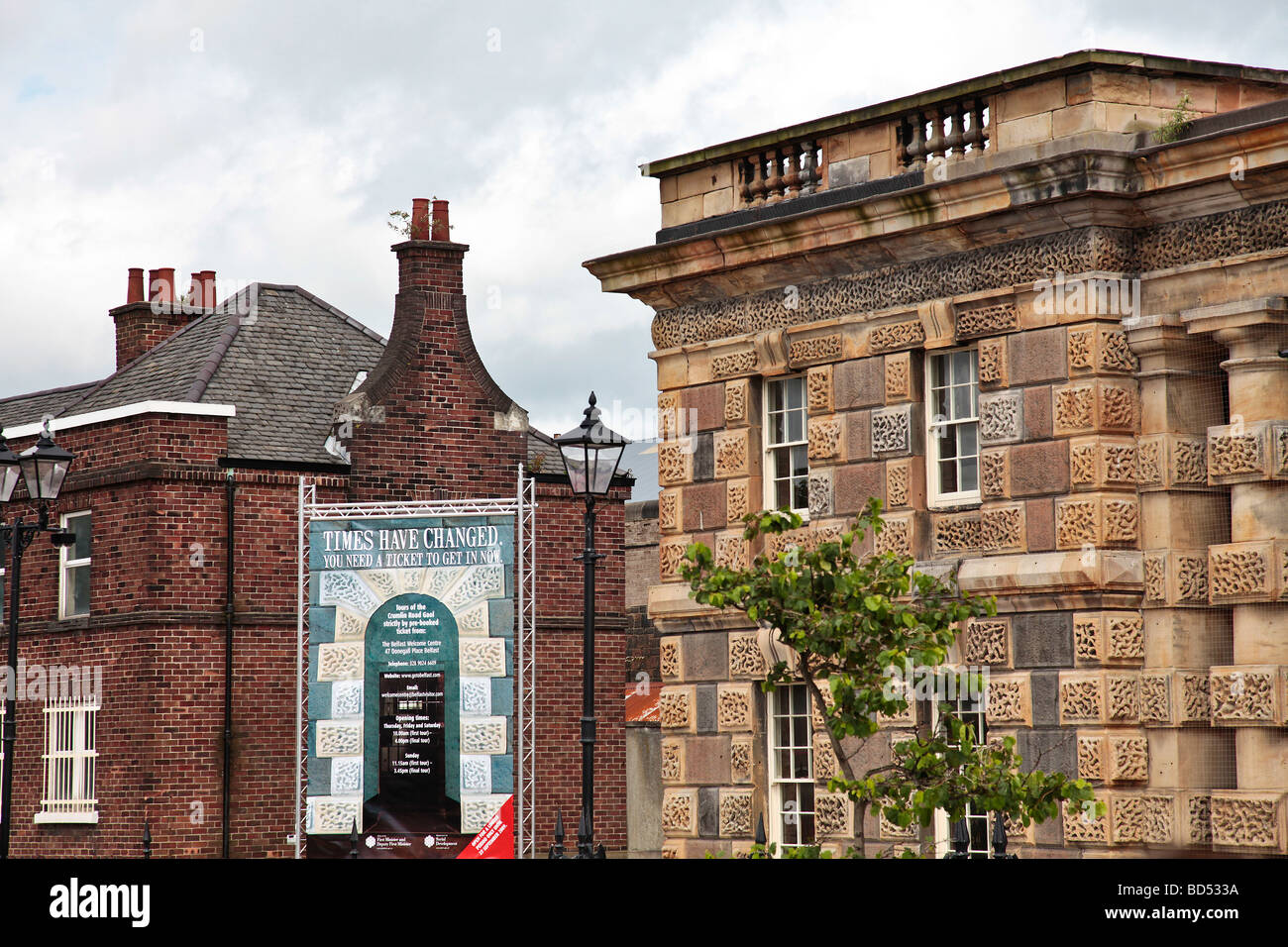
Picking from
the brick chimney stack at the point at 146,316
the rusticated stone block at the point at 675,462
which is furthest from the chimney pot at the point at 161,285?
the rusticated stone block at the point at 675,462

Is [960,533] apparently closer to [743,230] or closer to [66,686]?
[743,230]

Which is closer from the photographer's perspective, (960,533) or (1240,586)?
(1240,586)

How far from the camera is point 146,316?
116 feet

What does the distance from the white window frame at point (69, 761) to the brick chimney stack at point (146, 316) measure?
748 centimetres

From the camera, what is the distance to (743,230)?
64.4 ft

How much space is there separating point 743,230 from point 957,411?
2839mm

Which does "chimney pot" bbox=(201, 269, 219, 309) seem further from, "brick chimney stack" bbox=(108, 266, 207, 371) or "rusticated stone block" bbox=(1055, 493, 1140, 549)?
"rusticated stone block" bbox=(1055, 493, 1140, 549)

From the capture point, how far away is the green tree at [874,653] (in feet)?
45.3

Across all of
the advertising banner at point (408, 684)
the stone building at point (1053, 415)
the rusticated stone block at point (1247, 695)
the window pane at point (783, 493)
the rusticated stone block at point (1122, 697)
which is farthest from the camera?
the advertising banner at point (408, 684)

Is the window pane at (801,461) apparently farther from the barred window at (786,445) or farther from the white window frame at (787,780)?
the white window frame at (787,780)

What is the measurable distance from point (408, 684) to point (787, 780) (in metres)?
8.22

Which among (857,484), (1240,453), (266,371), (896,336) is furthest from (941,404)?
(266,371)
